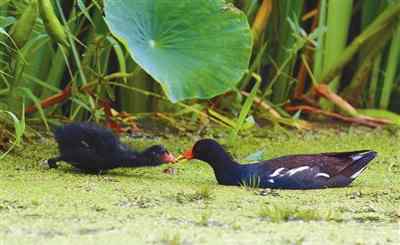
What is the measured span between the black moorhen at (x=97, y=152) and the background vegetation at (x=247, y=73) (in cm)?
21

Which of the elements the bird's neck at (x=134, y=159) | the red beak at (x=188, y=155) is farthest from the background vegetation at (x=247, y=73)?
the bird's neck at (x=134, y=159)

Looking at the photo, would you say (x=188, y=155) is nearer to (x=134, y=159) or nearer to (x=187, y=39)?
(x=134, y=159)

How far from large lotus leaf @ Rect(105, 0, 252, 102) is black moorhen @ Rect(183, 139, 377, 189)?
258 mm

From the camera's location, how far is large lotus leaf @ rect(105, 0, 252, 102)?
4621 mm

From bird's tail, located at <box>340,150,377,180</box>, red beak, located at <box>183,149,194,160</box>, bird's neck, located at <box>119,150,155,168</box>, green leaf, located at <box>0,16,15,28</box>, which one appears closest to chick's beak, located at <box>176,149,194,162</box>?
red beak, located at <box>183,149,194,160</box>

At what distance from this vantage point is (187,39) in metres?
4.80

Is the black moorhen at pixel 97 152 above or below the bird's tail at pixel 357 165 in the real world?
below

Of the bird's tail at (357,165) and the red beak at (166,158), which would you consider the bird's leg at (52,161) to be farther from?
the bird's tail at (357,165)

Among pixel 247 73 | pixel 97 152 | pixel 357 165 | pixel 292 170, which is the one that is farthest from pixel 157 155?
pixel 247 73

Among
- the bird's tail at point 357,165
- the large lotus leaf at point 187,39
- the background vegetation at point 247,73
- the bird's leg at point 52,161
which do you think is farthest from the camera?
the background vegetation at point 247,73

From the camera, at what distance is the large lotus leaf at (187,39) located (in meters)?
4.62

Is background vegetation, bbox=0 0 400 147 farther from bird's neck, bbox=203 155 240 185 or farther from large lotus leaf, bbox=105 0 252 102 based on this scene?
bird's neck, bbox=203 155 240 185

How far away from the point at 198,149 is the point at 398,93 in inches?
75.6

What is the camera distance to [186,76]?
467cm
